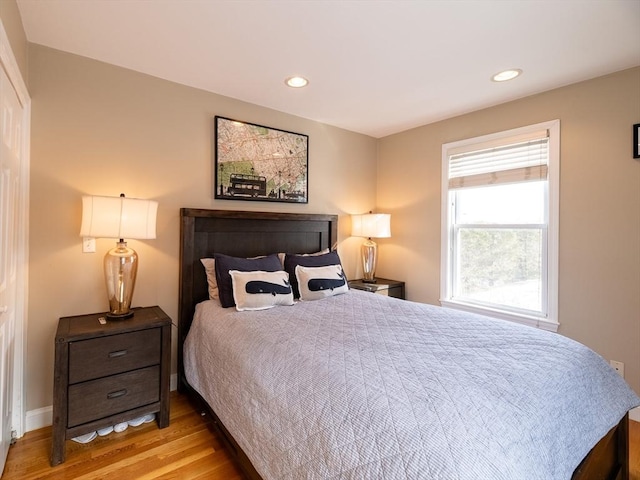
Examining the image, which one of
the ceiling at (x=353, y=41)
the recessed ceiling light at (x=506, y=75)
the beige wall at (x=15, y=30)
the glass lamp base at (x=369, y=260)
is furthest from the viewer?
the glass lamp base at (x=369, y=260)

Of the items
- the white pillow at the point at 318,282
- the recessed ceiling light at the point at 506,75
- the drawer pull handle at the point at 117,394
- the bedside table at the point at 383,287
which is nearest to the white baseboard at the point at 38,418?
the drawer pull handle at the point at 117,394

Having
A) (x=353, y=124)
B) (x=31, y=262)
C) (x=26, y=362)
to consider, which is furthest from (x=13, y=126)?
(x=353, y=124)

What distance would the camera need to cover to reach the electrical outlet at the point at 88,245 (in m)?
2.21

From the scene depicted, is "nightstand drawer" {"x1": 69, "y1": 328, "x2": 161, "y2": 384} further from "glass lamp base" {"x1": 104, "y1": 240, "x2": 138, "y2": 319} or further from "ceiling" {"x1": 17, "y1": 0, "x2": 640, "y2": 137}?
"ceiling" {"x1": 17, "y1": 0, "x2": 640, "y2": 137}

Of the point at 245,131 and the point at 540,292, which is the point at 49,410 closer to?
the point at 245,131

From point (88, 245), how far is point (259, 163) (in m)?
1.46

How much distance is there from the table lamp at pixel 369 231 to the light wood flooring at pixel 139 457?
2.17m

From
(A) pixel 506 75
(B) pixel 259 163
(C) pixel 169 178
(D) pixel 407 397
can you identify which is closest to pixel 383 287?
(B) pixel 259 163

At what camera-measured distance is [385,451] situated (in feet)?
3.18

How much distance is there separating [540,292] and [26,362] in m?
3.73

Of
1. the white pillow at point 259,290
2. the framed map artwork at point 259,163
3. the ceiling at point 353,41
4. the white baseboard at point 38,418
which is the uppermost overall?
the ceiling at point 353,41

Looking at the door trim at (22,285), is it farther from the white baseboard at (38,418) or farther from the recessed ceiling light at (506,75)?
the recessed ceiling light at (506,75)

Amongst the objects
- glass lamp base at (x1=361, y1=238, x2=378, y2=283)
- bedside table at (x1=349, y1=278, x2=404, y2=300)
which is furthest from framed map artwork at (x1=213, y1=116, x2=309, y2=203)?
A: bedside table at (x1=349, y1=278, x2=404, y2=300)

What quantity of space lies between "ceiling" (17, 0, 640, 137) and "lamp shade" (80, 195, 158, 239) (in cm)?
98
